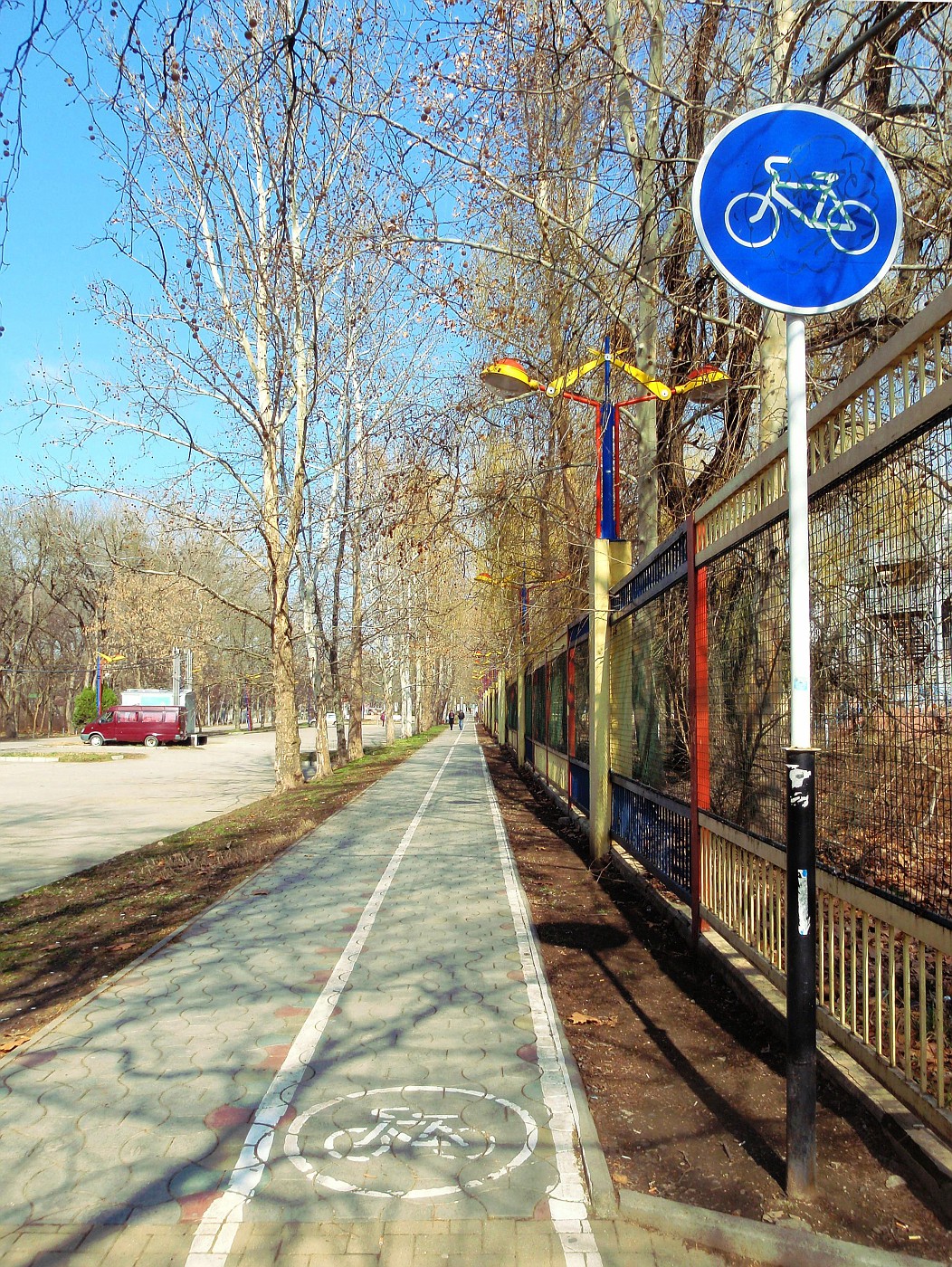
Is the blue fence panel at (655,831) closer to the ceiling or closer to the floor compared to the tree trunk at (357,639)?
closer to the floor

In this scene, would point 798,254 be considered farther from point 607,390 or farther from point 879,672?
point 607,390

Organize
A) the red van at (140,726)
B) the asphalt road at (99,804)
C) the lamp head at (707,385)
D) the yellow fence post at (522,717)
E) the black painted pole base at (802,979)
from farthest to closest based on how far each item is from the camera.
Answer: the red van at (140,726)
the yellow fence post at (522,717)
the asphalt road at (99,804)
the lamp head at (707,385)
the black painted pole base at (802,979)

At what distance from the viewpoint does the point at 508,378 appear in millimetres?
9891

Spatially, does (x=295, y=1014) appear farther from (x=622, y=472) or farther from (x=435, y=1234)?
(x=622, y=472)

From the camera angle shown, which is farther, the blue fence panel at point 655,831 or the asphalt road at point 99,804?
the asphalt road at point 99,804

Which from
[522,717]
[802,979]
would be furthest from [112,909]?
[522,717]

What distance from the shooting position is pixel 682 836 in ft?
21.5

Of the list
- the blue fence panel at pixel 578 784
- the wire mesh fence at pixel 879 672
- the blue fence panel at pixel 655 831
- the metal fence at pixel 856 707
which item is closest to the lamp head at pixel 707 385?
the metal fence at pixel 856 707

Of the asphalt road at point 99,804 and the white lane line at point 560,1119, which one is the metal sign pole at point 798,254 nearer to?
the white lane line at point 560,1119

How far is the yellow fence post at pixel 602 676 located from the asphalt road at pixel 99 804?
590 cm

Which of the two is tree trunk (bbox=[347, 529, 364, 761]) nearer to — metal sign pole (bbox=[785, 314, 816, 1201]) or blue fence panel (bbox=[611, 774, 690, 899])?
blue fence panel (bbox=[611, 774, 690, 899])

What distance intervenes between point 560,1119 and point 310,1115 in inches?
39.6

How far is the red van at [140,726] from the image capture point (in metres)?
51.8

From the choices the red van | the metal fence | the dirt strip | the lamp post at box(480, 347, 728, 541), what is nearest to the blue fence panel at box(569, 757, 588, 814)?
the lamp post at box(480, 347, 728, 541)
